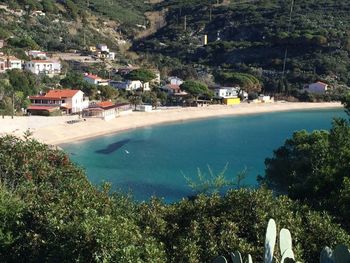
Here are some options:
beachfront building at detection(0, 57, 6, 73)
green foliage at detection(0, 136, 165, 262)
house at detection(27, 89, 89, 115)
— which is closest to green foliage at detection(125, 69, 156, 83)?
house at detection(27, 89, 89, 115)

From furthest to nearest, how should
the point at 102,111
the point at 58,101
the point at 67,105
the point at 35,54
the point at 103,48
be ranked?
the point at 103,48, the point at 35,54, the point at 67,105, the point at 58,101, the point at 102,111

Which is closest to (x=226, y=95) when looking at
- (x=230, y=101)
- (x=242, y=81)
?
(x=230, y=101)

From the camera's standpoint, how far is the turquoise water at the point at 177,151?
2812 cm

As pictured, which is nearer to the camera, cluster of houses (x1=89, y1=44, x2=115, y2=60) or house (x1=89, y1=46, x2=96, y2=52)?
cluster of houses (x1=89, y1=44, x2=115, y2=60)

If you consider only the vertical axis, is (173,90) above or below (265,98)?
above

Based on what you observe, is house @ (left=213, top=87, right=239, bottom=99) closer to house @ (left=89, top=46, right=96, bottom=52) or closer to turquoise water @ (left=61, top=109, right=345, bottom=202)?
turquoise water @ (left=61, top=109, right=345, bottom=202)

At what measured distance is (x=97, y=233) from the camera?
7.98 meters

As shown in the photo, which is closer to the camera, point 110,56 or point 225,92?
point 225,92

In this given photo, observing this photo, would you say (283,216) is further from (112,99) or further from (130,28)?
(130,28)

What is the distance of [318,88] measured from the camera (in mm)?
72750

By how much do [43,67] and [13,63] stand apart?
406cm

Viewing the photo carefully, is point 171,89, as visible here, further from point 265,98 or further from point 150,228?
point 150,228

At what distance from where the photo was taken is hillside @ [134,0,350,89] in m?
77.5

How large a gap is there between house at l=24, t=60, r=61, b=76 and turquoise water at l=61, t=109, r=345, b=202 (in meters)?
16.5
